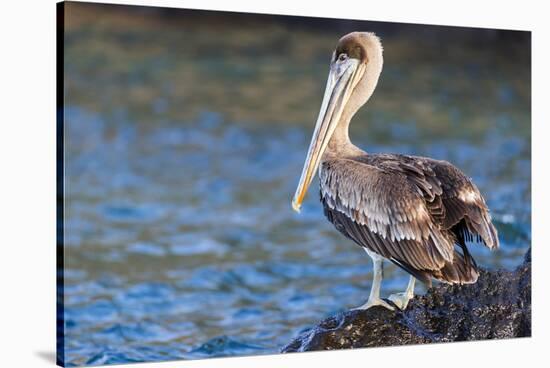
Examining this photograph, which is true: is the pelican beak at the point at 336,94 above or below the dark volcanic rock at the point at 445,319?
above

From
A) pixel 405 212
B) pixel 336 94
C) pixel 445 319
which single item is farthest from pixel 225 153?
pixel 405 212

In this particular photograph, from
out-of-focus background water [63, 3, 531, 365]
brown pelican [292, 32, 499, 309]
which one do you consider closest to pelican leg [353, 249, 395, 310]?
brown pelican [292, 32, 499, 309]

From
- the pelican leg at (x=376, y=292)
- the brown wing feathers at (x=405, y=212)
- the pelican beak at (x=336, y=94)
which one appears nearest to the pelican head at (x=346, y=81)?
the pelican beak at (x=336, y=94)

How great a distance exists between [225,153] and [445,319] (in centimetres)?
336

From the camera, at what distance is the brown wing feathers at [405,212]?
27.6 feet

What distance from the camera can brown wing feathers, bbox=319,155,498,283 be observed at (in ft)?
27.6

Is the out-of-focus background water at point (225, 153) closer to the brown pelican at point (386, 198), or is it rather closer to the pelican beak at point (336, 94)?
the pelican beak at point (336, 94)

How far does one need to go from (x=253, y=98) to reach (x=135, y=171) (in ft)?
4.06

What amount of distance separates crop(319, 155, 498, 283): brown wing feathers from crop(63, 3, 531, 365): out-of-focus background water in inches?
37.2

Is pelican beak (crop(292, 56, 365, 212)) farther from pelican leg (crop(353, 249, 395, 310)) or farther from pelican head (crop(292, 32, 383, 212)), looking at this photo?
pelican leg (crop(353, 249, 395, 310))

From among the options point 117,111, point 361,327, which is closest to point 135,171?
point 117,111

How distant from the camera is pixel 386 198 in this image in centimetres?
Answer: 845

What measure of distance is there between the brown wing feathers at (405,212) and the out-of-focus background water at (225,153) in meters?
0.94

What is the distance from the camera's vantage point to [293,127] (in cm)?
1151
